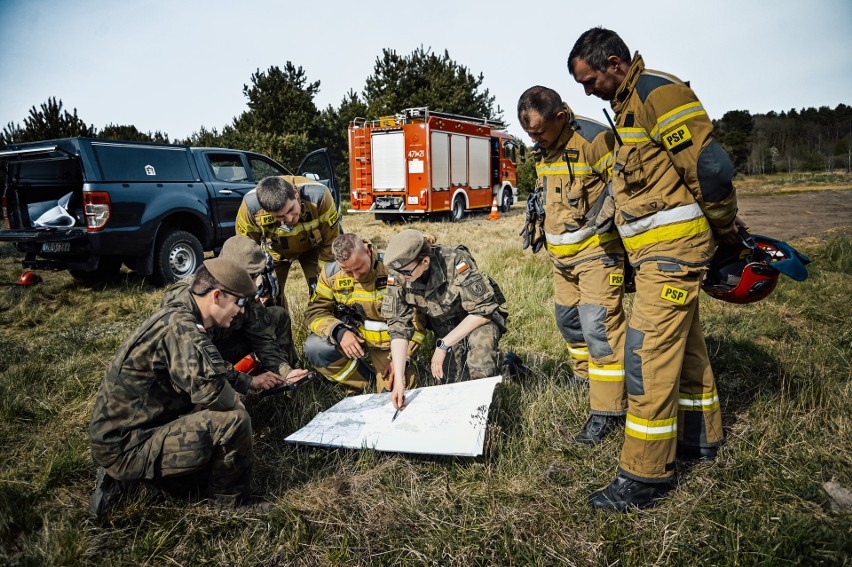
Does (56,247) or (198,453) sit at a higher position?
(56,247)

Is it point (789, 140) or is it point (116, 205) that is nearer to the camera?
point (116, 205)

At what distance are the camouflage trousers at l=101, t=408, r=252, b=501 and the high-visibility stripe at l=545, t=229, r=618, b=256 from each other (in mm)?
1933

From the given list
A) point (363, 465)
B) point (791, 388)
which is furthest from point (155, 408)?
point (791, 388)

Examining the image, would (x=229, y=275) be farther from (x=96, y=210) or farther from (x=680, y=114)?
(x=96, y=210)

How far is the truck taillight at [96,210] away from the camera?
19.8 ft

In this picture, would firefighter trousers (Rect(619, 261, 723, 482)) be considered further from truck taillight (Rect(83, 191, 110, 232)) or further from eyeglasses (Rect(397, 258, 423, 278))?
truck taillight (Rect(83, 191, 110, 232))

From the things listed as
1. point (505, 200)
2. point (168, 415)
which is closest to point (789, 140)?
point (505, 200)

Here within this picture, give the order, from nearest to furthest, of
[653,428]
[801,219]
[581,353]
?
[653,428] < [581,353] < [801,219]

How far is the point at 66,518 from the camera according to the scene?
2154 millimetres

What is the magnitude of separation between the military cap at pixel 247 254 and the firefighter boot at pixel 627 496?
2565 mm

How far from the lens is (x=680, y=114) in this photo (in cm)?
205

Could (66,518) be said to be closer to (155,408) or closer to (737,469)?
(155,408)

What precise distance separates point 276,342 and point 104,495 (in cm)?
140

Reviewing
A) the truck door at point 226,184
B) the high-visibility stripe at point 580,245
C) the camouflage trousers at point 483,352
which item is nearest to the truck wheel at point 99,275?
the truck door at point 226,184
